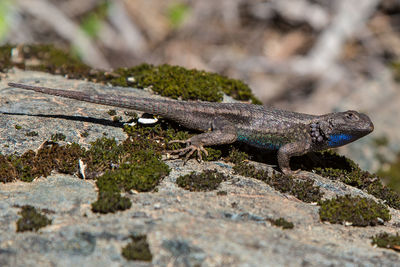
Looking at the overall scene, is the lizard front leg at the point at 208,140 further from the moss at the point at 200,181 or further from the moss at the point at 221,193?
the moss at the point at 221,193

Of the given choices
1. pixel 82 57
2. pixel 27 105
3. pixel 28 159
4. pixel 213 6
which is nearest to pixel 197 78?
pixel 27 105

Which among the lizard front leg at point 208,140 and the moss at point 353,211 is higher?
the lizard front leg at point 208,140

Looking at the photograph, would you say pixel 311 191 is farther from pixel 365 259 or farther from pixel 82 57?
pixel 82 57

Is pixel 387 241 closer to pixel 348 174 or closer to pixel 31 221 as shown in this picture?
pixel 348 174

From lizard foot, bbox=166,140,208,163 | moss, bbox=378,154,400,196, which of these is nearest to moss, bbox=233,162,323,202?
lizard foot, bbox=166,140,208,163

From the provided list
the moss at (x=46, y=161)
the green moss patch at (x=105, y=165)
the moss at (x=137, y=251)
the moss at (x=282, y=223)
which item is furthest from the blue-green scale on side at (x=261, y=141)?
the moss at (x=137, y=251)

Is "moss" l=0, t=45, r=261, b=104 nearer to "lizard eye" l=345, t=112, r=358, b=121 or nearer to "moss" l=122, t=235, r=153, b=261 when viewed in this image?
"lizard eye" l=345, t=112, r=358, b=121

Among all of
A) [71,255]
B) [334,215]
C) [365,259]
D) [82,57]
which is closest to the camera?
[71,255]

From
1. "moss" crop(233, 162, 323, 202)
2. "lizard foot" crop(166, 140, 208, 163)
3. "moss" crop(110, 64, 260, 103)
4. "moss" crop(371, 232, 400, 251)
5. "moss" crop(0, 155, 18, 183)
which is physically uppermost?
"moss" crop(110, 64, 260, 103)
